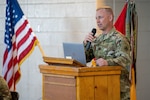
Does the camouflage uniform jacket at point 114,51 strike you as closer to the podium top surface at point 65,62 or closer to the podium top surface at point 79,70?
the podium top surface at point 79,70

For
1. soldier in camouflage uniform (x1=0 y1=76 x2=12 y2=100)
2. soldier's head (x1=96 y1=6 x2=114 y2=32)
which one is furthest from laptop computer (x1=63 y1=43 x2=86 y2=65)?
soldier in camouflage uniform (x1=0 y1=76 x2=12 y2=100)

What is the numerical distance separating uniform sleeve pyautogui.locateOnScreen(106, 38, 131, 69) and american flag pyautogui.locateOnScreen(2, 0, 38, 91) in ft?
5.43

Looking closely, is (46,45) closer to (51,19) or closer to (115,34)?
(51,19)

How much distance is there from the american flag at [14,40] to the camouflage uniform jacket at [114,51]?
4.50ft

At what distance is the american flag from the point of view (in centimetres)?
512

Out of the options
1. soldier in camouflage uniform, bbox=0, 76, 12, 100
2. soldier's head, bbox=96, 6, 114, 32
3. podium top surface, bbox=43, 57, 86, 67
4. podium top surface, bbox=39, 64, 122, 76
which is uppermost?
soldier's head, bbox=96, 6, 114, 32

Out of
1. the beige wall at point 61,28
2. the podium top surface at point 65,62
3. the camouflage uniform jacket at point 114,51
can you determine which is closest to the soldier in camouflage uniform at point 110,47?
the camouflage uniform jacket at point 114,51

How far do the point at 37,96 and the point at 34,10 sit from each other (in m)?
1.24

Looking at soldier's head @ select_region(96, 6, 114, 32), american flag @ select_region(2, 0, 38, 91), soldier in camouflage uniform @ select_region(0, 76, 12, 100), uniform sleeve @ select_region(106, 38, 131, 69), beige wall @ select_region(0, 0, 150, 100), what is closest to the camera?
soldier in camouflage uniform @ select_region(0, 76, 12, 100)

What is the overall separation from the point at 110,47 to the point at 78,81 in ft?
2.38

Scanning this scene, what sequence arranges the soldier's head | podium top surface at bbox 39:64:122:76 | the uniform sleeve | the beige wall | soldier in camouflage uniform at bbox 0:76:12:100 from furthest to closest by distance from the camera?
the beige wall → the soldier's head → the uniform sleeve → soldier in camouflage uniform at bbox 0:76:12:100 → podium top surface at bbox 39:64:122:76

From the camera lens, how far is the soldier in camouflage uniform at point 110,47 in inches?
146

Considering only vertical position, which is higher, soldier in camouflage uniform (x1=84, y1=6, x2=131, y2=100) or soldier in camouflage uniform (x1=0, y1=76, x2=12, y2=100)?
soldier in camouflage uniform (x1=84, y1=6, x2=131, y2=100)

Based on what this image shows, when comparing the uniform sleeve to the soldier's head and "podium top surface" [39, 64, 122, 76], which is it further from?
the soldier's head
